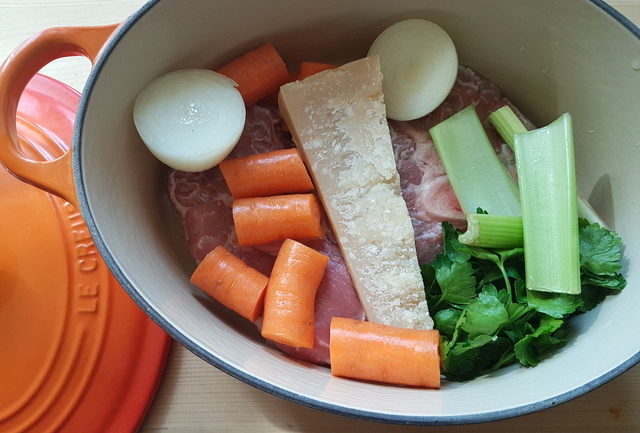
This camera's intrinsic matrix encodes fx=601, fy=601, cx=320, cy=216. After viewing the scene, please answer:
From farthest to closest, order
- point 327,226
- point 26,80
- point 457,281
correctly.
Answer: point 327,226 → point 457,281 → point 26,80

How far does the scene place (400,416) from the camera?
742 mm

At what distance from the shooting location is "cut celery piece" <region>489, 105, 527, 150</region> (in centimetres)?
106

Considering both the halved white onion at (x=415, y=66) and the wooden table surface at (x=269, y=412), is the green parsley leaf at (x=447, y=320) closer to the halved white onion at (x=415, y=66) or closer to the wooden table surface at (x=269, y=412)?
the wooden table surface at (x=269, y=412)

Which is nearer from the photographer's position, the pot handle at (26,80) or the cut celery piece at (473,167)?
the pot handle at (26,80)

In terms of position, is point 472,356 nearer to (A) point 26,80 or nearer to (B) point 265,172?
(B) point 265,172

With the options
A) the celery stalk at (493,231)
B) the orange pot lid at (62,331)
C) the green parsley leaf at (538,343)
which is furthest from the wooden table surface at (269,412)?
the celery stalk at (493,231)

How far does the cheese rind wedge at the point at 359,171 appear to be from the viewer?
99cm

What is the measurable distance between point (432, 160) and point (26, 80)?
2.18ft

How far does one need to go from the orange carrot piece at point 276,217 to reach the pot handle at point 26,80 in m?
0.27

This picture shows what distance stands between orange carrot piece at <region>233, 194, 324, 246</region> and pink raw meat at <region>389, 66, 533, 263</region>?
0.19 metres

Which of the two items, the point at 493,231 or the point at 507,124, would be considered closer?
the point at 493,231

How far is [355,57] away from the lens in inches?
44.9

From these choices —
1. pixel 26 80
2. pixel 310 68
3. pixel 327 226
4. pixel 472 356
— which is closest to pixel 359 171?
pixel 327 226

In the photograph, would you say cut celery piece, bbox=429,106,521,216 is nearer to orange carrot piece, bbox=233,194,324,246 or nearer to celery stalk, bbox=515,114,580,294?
celery stalk, bbox=515,114,580,294
